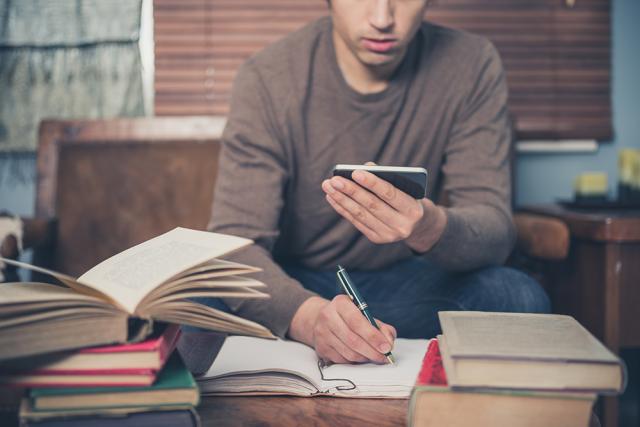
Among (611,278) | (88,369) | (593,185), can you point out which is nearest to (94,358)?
(88,369)

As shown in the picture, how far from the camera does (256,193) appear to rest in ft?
4.21

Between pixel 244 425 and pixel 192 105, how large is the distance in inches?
58.5

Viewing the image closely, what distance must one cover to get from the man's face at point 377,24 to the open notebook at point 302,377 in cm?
65

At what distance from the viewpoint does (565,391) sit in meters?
0.60

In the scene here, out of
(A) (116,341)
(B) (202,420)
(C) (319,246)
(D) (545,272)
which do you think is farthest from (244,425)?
(D) (545,272)

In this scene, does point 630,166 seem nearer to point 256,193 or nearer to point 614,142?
point 614,142

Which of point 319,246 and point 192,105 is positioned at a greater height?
point 192,105

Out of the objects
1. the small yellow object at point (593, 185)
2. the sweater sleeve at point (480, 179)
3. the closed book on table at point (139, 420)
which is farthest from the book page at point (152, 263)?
the small yellow object at point (593, 185)

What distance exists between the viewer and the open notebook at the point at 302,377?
79 cm

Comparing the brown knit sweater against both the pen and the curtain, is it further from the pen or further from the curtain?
the curtain

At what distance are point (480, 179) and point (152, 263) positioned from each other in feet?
2.77

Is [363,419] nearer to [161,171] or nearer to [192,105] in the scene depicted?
[161,171]

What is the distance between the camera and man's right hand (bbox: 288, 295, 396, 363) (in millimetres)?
849

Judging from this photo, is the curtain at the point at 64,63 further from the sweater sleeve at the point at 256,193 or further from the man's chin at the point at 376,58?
the man's chin at the point at 376,58
